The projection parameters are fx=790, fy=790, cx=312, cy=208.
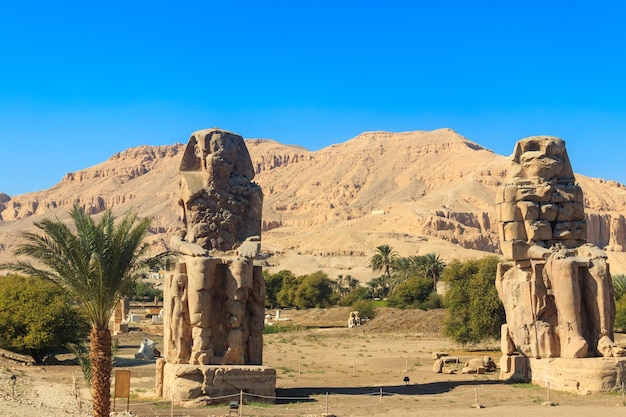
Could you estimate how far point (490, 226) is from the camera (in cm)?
10775

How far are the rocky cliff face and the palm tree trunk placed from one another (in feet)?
250

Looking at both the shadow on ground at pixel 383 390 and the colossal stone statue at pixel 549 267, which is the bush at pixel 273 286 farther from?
the colossal stone statue at pixel 549 267

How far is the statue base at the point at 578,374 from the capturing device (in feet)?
40.7

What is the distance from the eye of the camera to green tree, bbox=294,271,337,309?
47094mm

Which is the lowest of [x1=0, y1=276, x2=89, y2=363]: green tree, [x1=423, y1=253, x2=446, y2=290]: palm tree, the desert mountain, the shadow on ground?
the shadow on ground

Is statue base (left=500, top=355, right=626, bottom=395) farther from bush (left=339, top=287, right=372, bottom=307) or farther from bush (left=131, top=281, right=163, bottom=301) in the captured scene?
bush (left=131, top=281, right=163, bottom=301)

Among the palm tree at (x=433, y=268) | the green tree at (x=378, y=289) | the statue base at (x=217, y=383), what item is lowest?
the statue base at (x=217, y=383)

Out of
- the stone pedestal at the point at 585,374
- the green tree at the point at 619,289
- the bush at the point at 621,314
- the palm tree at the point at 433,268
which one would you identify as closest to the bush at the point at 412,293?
the palm tree at the point at 433,268

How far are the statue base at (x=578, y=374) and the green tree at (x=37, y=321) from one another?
34.7 feet

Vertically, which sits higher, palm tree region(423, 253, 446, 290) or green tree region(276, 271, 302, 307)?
palm tree region(423, 253, 446, 290)

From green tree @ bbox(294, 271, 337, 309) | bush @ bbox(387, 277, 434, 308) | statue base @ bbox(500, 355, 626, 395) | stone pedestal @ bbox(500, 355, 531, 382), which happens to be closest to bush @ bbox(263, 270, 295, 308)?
green tree @ bbox(294, 271, 337, 309)

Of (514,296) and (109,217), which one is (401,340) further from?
(109,217)

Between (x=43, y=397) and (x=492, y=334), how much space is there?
46.4 feet

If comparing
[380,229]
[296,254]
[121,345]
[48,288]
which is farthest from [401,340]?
[380,229]
